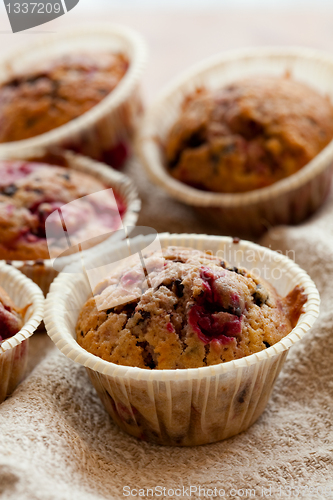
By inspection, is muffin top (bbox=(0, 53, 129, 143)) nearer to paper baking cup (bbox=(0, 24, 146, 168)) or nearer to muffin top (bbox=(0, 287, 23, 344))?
paper baking cup (bbox=(0, 24, 146, 168))

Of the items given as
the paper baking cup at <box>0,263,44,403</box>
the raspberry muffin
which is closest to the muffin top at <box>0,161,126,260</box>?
the paper baking cup at <box>0,263,44,403</box>

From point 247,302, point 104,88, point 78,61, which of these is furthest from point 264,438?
point 78,61

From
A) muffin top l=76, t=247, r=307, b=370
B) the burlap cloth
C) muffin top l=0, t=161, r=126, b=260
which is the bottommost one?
the burlap cloth

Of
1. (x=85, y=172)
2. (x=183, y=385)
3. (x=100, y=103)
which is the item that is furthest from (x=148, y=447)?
(x=100, y=103)

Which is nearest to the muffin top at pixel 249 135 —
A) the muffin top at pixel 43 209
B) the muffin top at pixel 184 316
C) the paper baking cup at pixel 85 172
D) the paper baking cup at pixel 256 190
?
the paper baking cup at pixel 256 190

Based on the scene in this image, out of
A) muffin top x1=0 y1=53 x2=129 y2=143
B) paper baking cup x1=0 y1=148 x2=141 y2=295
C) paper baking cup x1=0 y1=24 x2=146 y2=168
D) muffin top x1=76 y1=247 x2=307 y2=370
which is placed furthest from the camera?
muffin top x1=0 y1=53 x2=129 y2=143

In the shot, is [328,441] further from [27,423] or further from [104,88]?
[104,88]
